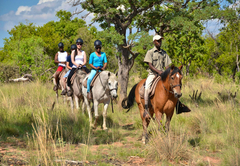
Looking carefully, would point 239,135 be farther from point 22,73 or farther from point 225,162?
point 22,73

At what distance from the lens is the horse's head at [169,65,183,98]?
5348 millimetres

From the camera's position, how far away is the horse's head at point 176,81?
17.5ft

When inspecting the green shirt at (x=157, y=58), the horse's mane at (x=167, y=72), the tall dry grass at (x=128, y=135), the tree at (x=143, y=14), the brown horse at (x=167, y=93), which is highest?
the tree at (x=143, y=14)

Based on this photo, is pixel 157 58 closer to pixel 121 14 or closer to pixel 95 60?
pixel 95 60

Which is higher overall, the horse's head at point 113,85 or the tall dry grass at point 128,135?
the horse's head at point 113,85

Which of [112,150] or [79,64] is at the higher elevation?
[79,64]

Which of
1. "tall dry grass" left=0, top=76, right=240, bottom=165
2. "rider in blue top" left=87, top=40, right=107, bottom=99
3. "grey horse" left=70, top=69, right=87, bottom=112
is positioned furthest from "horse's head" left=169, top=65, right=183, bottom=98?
"grey horse" left=70, top=69, right=87, bottom=112

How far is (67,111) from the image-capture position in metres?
8.59

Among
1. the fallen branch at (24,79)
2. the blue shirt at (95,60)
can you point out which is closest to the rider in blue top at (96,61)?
the blue shirt at (95,60)

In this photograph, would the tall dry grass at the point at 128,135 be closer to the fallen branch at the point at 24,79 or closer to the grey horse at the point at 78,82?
the grey horse at the point at 78,82

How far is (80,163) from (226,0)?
8.65 metres

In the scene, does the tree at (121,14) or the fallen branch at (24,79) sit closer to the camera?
the tree at (121,14)

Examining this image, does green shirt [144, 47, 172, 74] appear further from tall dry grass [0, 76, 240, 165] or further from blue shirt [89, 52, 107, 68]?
blue shirt [89, 52, 107, 68]

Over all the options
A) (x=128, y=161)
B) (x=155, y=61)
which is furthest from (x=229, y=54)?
(x=128, y=161)
